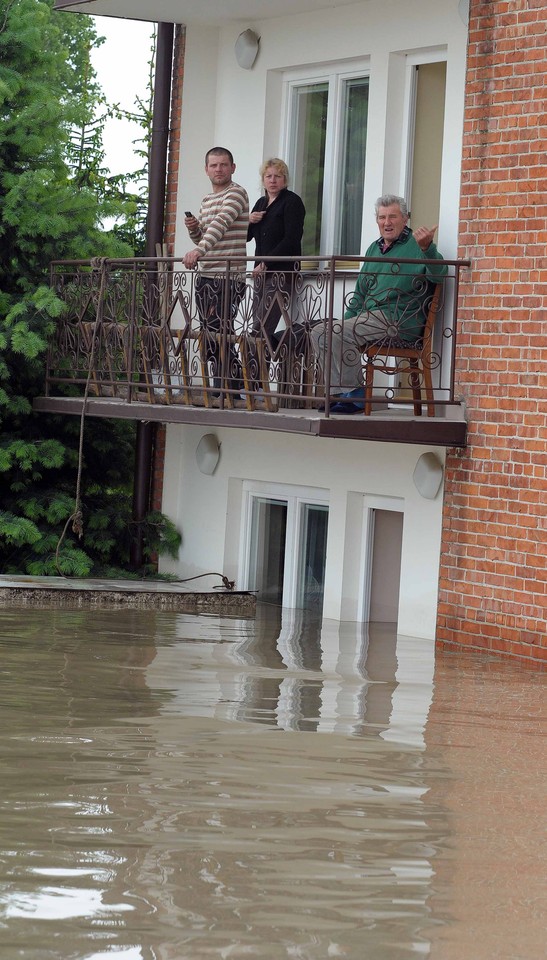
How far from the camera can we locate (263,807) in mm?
5180

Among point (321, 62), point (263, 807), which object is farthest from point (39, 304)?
point (263, 807)

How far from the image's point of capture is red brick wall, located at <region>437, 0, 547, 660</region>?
9023 mm

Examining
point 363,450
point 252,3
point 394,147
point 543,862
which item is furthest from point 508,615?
point 252,3

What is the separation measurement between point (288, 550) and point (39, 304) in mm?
2868

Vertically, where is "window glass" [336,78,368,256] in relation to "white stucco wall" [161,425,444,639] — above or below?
above

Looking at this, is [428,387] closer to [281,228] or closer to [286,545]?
[281,228]

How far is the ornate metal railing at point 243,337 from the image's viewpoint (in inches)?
369

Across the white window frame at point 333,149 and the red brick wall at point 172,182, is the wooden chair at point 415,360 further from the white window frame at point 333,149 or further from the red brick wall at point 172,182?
the red brick wall at point 172,182

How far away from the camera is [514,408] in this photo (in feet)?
30.0

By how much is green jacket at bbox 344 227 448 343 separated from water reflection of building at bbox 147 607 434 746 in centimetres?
213

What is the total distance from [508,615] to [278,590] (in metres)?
3.09

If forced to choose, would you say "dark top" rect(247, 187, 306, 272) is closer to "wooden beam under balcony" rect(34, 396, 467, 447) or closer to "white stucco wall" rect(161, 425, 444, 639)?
"wooden beam under balcony" rect(34, 396, 467, 447)

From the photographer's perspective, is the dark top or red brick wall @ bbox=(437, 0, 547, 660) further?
the dark top

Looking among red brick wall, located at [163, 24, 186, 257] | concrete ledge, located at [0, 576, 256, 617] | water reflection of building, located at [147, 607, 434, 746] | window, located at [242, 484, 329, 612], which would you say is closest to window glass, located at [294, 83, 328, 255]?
red brick wall, located at [163, 24, 186, 257]
